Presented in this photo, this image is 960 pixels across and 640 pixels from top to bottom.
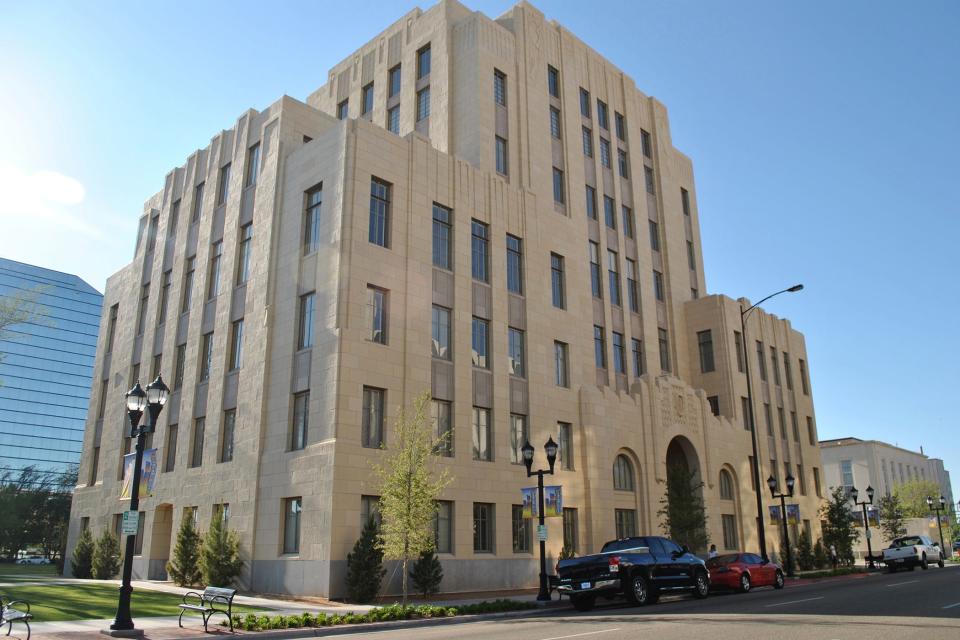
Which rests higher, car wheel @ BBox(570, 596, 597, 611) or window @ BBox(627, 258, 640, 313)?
window @ BBox(627, 258, 640, 313)

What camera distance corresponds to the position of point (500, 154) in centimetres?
3812

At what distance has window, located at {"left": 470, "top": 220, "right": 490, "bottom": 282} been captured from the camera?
107ft

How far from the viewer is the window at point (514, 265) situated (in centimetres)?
3409

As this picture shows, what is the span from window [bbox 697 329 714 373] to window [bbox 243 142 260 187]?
A: 29080mm

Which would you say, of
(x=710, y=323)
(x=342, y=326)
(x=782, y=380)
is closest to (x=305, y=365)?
(x=342, y=326)

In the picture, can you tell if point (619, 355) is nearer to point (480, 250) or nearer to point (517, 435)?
point (517, 435)

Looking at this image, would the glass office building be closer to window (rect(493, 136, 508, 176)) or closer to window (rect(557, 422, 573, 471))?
window (rect(493, 136, 508, 176))

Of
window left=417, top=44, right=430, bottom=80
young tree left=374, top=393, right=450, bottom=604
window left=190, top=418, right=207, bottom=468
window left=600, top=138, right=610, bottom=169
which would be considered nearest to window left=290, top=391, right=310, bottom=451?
young tree left=374, top=393, right=450, bottom=604

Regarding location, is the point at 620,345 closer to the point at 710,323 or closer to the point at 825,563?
the point at 710,323

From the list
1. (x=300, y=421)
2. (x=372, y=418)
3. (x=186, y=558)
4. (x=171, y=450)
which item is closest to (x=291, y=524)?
(x=300, y=421)

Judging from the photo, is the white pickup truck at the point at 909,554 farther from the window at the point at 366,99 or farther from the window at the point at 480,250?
the window at the point at 366,99

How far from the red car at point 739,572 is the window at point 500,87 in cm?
2492

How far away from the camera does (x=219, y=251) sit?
1407 inches

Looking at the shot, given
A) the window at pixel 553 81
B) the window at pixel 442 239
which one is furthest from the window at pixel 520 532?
the window at pixel 553 81
